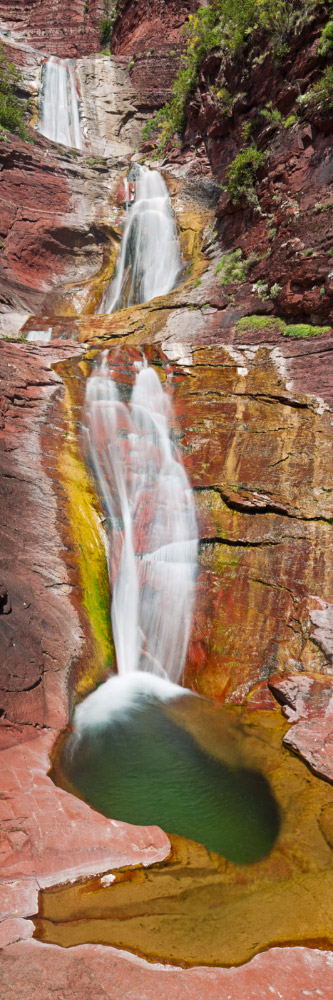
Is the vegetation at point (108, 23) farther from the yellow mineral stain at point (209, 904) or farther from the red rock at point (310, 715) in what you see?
the yellow mineral stain at point (209, 904)

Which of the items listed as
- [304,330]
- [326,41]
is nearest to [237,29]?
[326,41]

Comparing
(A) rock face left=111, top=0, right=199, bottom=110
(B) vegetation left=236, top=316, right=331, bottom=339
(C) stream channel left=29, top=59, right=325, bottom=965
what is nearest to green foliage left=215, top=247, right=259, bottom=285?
(B) vegetation left=236, top=316, right=331, bottom=339

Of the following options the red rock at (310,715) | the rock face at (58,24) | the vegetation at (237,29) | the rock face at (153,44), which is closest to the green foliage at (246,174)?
the vegetation at (237,29)

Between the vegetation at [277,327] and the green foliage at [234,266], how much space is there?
2113mm

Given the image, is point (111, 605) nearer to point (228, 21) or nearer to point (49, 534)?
point (49, 534)

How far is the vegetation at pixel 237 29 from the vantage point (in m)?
14.9

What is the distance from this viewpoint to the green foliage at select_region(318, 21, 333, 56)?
13.6 metres

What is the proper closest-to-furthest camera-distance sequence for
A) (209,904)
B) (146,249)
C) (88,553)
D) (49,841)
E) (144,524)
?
(209,904)
(49,841)
(88,553)
(144,524)
(146,249)

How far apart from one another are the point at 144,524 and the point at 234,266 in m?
9.85

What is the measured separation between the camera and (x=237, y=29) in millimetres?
16891

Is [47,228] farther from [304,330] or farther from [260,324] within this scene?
[304,330]

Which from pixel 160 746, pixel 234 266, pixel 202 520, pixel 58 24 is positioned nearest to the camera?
pixel 160 746

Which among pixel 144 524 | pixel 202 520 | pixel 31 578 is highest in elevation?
pixel 202 520

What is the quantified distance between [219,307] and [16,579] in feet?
35.0
